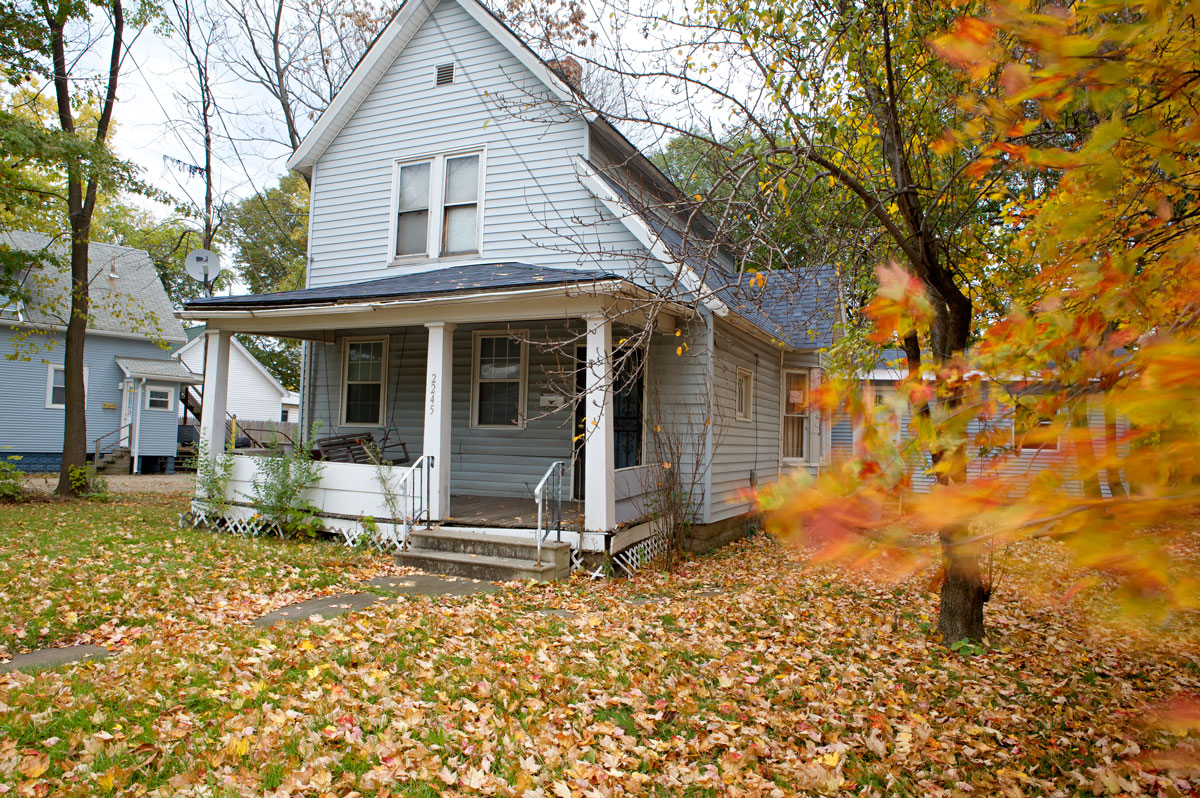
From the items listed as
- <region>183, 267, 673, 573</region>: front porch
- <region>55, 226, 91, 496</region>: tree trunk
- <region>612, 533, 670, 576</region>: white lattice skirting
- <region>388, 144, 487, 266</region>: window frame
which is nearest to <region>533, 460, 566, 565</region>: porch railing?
<region>183, 267, 673, 573</region>: front porch

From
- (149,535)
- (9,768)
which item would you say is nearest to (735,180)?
(9,768)

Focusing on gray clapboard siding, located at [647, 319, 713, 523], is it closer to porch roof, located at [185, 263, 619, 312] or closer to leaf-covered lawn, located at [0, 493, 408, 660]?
porch roof, located at [185, 263, 619, 312]

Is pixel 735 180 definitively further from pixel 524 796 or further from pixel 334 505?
pixel 334 505

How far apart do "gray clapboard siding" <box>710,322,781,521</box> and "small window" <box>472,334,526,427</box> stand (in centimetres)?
304

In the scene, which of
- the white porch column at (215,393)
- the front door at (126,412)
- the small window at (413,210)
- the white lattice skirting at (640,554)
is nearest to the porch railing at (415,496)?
the white lattice skirting at (640,554)

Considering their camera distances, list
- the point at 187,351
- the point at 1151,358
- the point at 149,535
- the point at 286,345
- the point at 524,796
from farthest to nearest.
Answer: the point at 286,345
the point at 187,351
the point at 149,535
the point at 524,796
the point at 1151,358

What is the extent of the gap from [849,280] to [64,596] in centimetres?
723

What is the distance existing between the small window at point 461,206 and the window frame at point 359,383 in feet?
6.58

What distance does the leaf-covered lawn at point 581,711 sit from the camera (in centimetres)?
332

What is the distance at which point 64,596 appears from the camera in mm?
5965

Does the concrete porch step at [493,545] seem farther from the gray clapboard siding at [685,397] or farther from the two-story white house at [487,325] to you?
the gray clapboard siding at [685,397]

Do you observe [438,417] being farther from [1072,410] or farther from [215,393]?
[1072,410]

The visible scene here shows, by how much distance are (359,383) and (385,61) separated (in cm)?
541

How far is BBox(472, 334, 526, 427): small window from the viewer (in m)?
10.9
